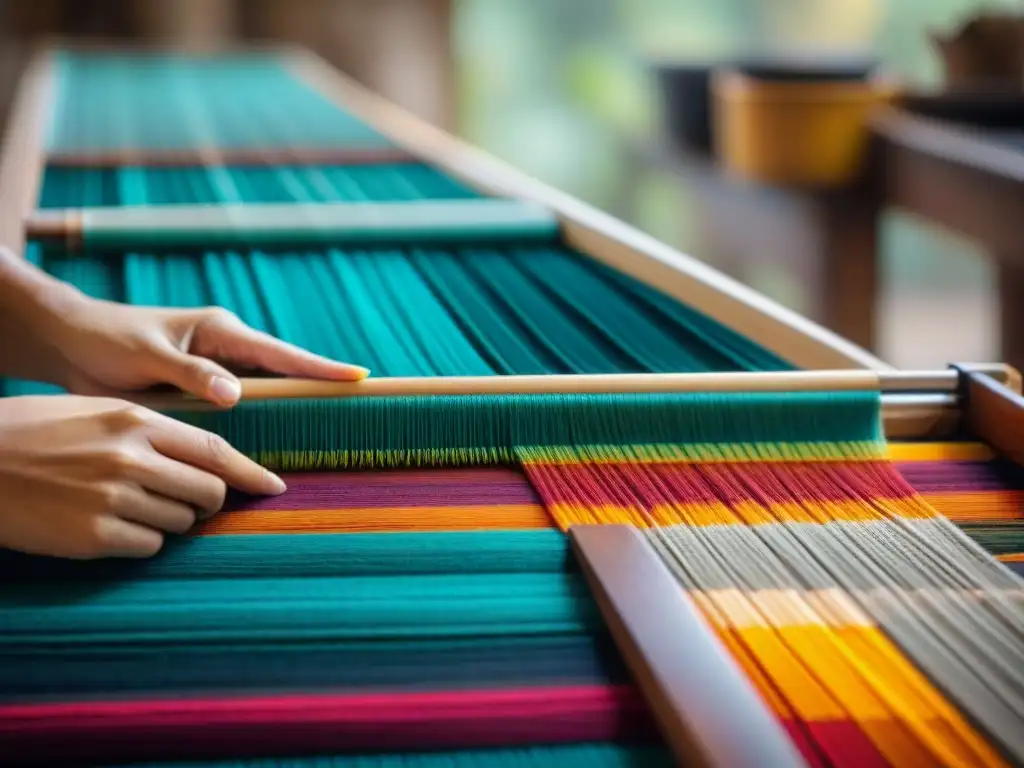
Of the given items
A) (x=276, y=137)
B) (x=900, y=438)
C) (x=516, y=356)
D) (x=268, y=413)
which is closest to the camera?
(x=268, y=413)

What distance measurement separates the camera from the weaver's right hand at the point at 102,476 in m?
0.91

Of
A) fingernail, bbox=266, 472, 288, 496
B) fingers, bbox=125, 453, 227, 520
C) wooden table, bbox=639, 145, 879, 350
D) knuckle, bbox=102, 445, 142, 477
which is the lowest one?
wooden table, bbox=639, 145, 879, 350

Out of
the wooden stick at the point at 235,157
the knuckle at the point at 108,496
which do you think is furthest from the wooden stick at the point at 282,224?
the knuckle at the point at 108,496

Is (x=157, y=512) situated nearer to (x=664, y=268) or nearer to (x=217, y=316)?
(x=217, y=316)

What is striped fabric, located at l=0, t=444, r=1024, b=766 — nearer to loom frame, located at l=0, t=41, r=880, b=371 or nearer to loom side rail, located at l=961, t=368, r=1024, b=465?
loom side rail, located at l=961, t=368, r=1024, b=465

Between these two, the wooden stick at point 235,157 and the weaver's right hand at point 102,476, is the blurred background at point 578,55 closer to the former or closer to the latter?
the wooden stick at point 235,157

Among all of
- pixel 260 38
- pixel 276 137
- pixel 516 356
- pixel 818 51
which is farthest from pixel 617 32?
pixel 516 356

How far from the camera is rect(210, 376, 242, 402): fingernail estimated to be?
3.53 ft

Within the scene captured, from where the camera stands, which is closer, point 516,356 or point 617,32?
point 516,356

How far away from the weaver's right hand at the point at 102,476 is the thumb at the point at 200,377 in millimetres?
78

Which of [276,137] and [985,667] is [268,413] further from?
[276,137]

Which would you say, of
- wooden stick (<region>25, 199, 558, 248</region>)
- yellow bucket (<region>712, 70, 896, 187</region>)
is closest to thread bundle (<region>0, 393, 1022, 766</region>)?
wooden stick (<region>25, 199, 558, 248</region>)

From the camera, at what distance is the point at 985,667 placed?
778mm

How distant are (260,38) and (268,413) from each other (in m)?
4.67
